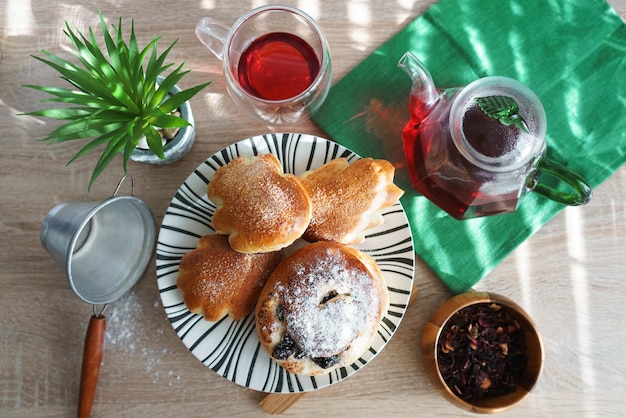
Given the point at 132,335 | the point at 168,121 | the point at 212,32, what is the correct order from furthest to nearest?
the point at 132,335
the point at 212,32
the point at 168,121

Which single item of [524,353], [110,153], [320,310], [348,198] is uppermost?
[110,153]

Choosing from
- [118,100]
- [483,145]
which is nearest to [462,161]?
[483,145]

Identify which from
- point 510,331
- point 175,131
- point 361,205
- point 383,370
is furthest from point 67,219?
point 510,331

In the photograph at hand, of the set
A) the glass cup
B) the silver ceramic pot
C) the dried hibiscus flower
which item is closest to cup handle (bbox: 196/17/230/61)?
the glass cup

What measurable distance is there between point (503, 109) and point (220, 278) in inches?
20.4

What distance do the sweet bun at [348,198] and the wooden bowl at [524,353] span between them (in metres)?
0.21

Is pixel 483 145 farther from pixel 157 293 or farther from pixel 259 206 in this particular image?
pixel 157 293

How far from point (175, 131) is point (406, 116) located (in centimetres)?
43

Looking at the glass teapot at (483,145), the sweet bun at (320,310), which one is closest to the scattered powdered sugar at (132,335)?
the sweet bun at (320,310)

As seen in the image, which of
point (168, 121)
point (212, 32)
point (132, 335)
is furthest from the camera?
point (132, 335)

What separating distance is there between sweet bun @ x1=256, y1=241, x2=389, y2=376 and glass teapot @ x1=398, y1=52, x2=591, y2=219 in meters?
0.21

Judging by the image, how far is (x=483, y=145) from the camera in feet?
2.58

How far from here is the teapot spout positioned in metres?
0.83

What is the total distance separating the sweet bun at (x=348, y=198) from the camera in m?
0.86
